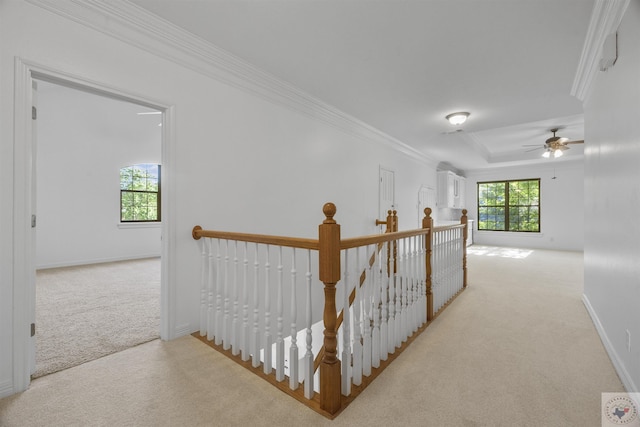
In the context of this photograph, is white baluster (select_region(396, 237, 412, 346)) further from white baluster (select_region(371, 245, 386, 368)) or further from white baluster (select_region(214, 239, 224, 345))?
white baluster (select_region(214, 239, 224, 345))

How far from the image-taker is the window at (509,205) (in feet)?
27.5

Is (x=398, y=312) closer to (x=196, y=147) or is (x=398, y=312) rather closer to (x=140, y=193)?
(x=196, y=147)

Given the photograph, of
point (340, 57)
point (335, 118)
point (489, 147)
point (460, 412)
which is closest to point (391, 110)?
point (335, 118)

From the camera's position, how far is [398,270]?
2303 millimetres

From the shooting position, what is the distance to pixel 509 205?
8.77 metres

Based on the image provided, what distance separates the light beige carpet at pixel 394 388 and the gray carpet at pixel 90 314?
0.22 meters

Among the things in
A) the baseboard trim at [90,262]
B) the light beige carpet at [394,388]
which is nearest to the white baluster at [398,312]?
the light beige carpet at [394,388]

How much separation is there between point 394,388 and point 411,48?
2.71 meters

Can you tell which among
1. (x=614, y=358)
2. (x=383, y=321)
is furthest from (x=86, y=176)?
(x=614, y=358)

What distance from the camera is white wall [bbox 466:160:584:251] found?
771cm

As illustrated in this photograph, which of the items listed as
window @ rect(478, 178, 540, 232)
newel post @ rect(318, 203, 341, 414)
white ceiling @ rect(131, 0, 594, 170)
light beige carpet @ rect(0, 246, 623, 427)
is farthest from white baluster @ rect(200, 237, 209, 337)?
window @ rect(478, 178, 540, 232)

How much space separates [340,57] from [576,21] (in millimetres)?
1867

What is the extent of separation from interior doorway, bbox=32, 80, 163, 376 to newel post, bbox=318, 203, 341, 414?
3.47 m

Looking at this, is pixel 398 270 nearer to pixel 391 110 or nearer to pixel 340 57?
pixel 340 57
